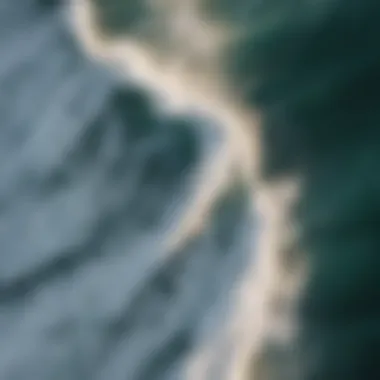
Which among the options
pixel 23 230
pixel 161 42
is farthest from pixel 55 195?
pixel 161 42

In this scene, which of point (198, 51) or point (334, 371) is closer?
point (334, 371)

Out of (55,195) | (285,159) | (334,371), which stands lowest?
(334,371)

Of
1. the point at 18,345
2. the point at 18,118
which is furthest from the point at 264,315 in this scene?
the point at 18,118

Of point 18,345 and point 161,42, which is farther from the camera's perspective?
point 161,42

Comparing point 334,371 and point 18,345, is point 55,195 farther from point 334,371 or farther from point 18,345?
point 334,371

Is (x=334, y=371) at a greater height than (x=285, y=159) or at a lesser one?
lesser

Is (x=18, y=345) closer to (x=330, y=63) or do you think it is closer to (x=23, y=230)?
(x=23, y=230)
